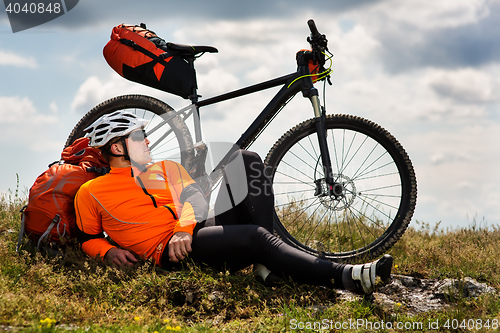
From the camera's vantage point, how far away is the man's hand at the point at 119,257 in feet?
14.4

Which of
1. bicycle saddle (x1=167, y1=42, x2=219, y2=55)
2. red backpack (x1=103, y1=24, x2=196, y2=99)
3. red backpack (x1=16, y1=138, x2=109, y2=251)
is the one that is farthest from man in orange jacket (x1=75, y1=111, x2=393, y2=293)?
bicycle saddle (x1=167, y1=42, x2=219, y2=55)

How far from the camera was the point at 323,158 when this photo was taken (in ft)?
17.8

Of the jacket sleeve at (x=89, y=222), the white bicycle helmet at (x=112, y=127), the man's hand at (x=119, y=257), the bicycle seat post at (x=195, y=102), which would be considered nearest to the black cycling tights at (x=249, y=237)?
the man's hand at (x=119, y=257)

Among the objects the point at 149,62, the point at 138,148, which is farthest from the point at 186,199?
the point at 149,62

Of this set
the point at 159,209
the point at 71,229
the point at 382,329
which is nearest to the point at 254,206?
the point at 159,209

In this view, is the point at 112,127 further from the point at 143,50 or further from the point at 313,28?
the point at 313,28

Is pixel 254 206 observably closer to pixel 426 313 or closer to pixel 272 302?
pixel 272 302

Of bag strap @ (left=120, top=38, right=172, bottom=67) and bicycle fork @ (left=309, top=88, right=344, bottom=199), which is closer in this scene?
bicycle fork @ (left=309, top=88, right=344, bottom=199)

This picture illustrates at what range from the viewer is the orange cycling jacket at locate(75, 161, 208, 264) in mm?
4422

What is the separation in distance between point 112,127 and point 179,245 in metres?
1.25

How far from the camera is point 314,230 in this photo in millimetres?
6109

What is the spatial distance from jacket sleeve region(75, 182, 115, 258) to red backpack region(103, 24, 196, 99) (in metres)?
1.91

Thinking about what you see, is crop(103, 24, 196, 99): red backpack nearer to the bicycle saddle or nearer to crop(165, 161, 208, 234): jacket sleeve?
the bicycle saddle

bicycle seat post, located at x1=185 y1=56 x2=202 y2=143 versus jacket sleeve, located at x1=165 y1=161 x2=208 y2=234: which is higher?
bicycle seat post, located at x1=185 y1=56 x2=202 y2=143
